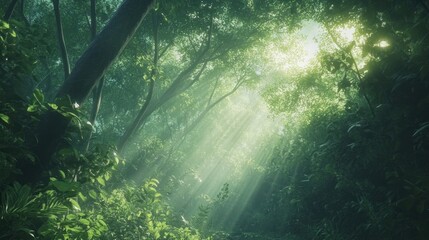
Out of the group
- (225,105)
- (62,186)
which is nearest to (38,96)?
(62,186)

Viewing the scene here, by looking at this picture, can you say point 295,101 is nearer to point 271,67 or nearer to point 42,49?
point 271,67

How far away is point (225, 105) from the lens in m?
33.0

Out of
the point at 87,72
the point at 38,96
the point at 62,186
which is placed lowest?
the point at 62,186

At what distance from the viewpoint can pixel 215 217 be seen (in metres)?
16.3

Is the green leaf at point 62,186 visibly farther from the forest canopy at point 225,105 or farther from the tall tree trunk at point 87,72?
the tall tree trunk at point 87,72

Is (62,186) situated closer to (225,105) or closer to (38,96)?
(38,96)

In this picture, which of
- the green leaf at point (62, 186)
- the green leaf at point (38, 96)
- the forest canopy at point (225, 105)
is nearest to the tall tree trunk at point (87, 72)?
the forest canopy at point (225, 105)

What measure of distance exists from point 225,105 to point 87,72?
29565 millimetres

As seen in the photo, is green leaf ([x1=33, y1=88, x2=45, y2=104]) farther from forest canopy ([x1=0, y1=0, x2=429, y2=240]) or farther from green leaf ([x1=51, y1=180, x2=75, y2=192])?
green leaf ([x1=51, y1=180, x2=75, y2=192])

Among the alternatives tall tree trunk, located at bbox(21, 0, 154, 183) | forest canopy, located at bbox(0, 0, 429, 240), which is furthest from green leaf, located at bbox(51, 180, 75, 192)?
tall tree trunk, located at bbox(21, 0, 154, 183)

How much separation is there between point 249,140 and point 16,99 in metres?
35.8

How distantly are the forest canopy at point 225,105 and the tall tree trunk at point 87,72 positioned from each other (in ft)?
0.04

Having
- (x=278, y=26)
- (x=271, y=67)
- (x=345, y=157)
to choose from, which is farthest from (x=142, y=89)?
(x=345, y=157)

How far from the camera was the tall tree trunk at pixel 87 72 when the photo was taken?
3.12 metres
